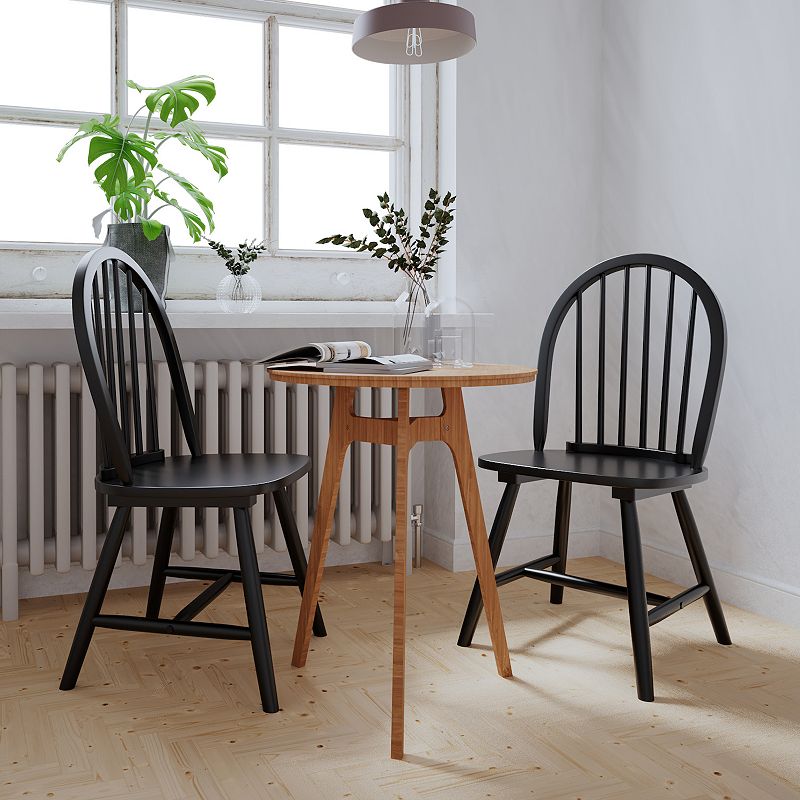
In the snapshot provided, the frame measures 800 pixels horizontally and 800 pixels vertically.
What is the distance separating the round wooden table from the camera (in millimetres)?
1729

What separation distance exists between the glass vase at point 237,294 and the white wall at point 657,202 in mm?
648

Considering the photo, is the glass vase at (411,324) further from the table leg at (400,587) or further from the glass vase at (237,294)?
the glass vase at (237,294)

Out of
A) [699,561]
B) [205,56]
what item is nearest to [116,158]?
[205,56]

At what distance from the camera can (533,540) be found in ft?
9.85

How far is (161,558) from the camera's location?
2240 millimetres

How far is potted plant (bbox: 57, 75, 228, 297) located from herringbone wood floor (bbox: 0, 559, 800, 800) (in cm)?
98

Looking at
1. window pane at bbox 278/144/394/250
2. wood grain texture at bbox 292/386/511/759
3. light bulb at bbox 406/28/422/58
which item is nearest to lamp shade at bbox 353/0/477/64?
light bulb at bbox 406/28/422/58

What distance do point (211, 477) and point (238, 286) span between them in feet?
2.87

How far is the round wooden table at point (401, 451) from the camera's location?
68.1 inches

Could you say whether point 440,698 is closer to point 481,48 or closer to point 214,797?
point 214,797

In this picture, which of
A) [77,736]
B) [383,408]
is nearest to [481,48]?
[383,408]

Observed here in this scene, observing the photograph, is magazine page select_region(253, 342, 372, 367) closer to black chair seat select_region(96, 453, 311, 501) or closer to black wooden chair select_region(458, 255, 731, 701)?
black chair seat select_region(96, 453, 311, 501)

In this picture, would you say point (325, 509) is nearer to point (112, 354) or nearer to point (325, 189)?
point (112, 354)

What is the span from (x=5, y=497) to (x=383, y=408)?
3.54 ft
